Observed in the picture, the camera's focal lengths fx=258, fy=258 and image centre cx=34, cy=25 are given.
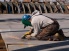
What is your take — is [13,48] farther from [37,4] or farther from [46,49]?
[37,4]

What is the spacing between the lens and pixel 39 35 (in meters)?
8.37

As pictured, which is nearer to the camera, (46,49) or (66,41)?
(46,49)

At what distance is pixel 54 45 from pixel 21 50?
1.21 metres

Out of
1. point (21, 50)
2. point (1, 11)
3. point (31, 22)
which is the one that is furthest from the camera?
point (1, 11)

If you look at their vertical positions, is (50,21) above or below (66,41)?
above

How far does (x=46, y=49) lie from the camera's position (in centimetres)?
745

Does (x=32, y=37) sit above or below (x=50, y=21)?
below

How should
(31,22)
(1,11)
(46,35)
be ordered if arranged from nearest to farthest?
(31,22) < (46,35) < (1,11)

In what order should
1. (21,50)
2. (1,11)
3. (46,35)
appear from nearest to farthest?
(21,50), (46,35), (1,11)

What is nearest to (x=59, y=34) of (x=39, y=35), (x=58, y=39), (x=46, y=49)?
(x=58, y=39)

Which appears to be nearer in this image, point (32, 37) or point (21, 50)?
point (21, 50)

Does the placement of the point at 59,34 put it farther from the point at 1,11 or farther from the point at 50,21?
the point at 1,11

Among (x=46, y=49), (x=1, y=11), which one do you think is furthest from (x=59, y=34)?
(x=1, y=11)

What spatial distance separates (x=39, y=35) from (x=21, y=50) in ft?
4.26
